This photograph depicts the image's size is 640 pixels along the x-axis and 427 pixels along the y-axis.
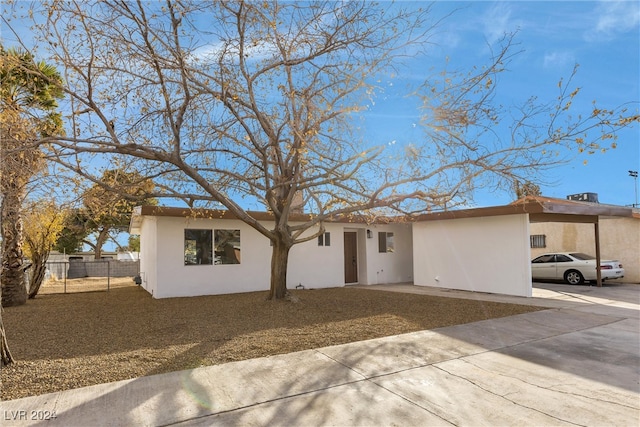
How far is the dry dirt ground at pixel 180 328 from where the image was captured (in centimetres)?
493

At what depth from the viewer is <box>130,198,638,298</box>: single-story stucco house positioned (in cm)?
1205

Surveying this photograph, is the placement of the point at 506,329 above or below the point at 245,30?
below

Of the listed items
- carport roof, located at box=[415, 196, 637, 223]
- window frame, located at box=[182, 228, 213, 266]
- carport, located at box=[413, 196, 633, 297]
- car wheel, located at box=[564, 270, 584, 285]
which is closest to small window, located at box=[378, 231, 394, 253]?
carport, located at box=[413, 196, 633, 297]

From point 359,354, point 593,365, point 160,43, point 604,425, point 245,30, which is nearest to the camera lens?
point 604,425

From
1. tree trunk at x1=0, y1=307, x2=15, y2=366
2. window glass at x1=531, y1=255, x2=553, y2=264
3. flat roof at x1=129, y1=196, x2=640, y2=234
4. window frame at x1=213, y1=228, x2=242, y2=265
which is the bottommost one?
tree trunk at x1=0, y1=307, x2=15, y2=366

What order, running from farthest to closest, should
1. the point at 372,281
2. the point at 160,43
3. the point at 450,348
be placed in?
the point at 372,281 < the point at 160,43 < the point at 450,348

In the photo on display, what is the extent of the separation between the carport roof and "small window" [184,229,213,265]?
312 inches

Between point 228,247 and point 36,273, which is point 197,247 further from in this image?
point 36,273

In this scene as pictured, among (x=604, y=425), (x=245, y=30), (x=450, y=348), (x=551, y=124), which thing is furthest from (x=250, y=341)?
(x=551, y=124)

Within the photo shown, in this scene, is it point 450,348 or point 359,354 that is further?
point 450,348

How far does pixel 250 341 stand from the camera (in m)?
6.29

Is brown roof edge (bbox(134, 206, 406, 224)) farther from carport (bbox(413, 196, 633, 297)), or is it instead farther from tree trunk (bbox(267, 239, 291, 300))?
carport (bbox(413, 196, 633, 297))

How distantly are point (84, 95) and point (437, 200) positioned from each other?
769 cm

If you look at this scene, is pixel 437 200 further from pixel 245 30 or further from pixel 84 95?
pixel 84 95
